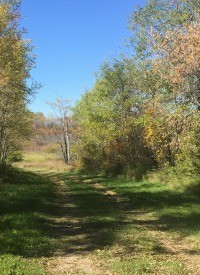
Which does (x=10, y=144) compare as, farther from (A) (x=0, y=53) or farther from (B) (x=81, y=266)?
(B) (x=81, y=266)

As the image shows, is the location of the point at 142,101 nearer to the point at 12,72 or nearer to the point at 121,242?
the point at 12,72

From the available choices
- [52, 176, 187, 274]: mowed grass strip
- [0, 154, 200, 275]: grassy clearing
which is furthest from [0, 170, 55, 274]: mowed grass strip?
[52, 176, 187, 274]: mowed grass strip

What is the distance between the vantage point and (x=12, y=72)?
32.9m

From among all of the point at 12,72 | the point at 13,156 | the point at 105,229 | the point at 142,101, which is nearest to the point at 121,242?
the point at 105,229

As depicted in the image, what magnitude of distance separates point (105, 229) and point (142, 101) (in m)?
29.6

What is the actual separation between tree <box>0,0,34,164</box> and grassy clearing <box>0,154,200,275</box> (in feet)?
34.5

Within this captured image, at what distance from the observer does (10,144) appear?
49.0 metres

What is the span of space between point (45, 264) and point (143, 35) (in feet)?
Result: 98.5

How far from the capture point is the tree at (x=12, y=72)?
30.9 metres

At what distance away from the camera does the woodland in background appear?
24250 millimetres

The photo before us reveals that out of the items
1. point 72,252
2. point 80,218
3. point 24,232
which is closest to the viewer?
point 72,252

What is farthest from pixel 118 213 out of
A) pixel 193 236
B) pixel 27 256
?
pixel 27 256

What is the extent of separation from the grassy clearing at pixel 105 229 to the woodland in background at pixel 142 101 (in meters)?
→ 5.07

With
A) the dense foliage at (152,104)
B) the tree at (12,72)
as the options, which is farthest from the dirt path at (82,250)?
the tree at (12,72)
